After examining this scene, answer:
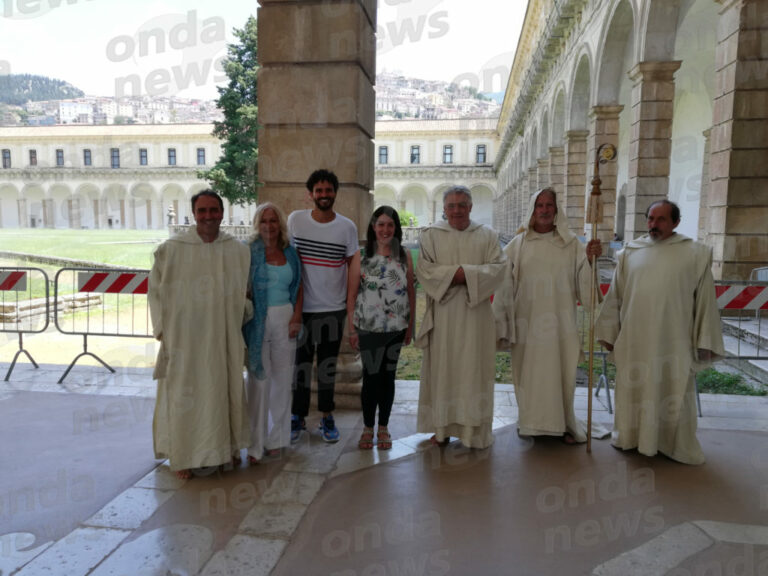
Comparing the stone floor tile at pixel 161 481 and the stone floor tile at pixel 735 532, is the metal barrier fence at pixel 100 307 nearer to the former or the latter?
the stone floor tile at pixel 161 481

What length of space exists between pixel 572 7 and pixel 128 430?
58.6 feet

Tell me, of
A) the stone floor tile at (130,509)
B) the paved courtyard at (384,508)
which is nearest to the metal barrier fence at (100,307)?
the paved courtyard at (384,508)

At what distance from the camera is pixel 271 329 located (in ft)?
11.8

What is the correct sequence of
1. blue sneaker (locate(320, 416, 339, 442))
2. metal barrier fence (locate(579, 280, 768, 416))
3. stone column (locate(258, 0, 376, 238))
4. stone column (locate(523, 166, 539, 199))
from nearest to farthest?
1. blue sneaker (locate(320, 416, 339, 442))
2. stone column (locate(258, 0, 376, 238))
3. metal barrier fence (locate(579, 280, 768, 416))
4. stone column (locate(523, 166, 539, 199))

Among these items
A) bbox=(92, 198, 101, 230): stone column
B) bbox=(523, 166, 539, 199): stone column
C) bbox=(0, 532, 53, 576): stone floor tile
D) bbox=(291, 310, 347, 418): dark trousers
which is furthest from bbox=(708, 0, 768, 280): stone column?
bbox=(92, 198, 101, 230): stone column

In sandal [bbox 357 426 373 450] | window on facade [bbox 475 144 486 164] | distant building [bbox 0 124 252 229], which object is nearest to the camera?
sandal [bbox 357 426 373 450]

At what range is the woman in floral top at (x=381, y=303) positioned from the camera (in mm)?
3760

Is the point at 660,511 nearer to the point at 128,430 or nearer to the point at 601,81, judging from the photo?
the point at 128,430

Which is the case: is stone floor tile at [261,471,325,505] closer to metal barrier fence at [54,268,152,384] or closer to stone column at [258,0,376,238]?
stone column at [258,0,376,238]

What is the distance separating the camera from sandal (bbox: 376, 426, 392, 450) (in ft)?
12.8

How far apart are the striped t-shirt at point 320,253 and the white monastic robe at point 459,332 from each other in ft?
1.85

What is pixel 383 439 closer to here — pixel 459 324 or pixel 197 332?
pixel 459 324

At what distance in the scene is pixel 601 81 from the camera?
13852 millimetres

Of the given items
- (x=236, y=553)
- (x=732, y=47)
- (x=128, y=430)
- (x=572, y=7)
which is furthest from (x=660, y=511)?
(x=572, y=7)
